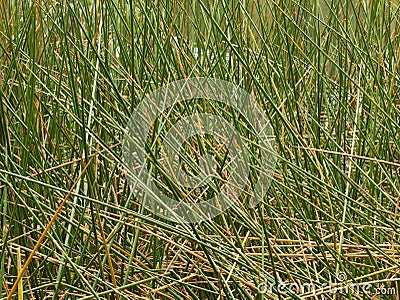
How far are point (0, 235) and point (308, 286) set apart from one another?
1.52 ft

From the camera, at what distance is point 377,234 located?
3.46 ft

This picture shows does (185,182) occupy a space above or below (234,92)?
below

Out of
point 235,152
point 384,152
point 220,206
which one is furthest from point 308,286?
point 384,152

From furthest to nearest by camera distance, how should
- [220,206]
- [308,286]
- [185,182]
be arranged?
[185,182], [220,206], [308,286]

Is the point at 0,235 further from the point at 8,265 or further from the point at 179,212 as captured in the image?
the point at 179,212

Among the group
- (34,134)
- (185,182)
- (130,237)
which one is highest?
(34,134)

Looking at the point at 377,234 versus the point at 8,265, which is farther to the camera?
the point at 377,234

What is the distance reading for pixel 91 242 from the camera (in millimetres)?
992

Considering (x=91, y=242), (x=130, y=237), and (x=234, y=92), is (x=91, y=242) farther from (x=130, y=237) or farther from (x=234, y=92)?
(x=234, y=92)

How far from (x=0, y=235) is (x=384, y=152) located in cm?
70

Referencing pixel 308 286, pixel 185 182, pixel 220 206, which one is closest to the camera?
pixel 308 286

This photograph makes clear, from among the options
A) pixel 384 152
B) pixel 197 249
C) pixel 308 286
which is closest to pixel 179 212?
pixel 197 249

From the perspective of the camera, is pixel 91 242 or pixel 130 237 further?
pixel 130 237

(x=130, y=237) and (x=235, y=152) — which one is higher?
(x=235, y=152)
